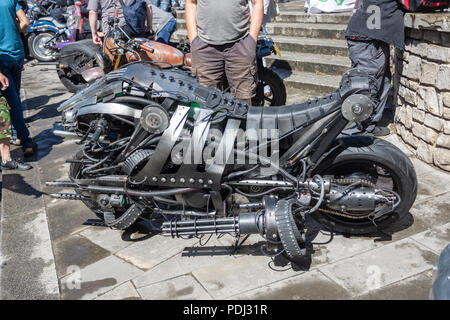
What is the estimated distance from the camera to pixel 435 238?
3.34 m

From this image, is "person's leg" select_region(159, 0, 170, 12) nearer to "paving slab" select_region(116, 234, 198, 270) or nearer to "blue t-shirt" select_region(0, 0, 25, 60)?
"blue t-shirt" select_region(0, 0, 25, 60)

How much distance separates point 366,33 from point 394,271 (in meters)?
2.69

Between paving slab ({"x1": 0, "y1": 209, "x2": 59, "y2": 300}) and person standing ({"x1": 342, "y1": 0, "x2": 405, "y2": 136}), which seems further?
person standing ({"x1": 342, "y1": 0, "x2": 405, "y2": 136})

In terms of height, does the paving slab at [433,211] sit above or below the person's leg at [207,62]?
below

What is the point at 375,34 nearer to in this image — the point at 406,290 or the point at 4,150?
the point at 406,290

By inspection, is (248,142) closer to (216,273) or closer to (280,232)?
(280,232)

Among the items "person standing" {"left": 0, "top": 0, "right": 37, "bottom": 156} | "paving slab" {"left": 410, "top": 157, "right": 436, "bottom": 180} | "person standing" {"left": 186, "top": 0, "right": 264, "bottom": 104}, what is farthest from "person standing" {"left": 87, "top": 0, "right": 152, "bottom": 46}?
"paving slab" {"left": 410, "top": 157, "right": 436, "bottom": 180}

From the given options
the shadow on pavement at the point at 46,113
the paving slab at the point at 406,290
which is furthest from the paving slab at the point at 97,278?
the shadow on pavement at the point at 46,113

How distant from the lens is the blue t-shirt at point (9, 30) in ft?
17.2

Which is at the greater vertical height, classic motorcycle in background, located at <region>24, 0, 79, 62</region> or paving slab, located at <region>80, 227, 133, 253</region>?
classic motorcycle in background, located at <region>24, 0, 79, 62</region>

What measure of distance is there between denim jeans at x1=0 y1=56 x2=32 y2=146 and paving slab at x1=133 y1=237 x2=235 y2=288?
11.0 feet

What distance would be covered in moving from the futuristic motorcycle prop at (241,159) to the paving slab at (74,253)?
21.9 inches

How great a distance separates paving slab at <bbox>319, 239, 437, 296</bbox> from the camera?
9.53ft

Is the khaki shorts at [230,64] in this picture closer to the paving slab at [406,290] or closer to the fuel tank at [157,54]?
the fuel tank at [157,54]
